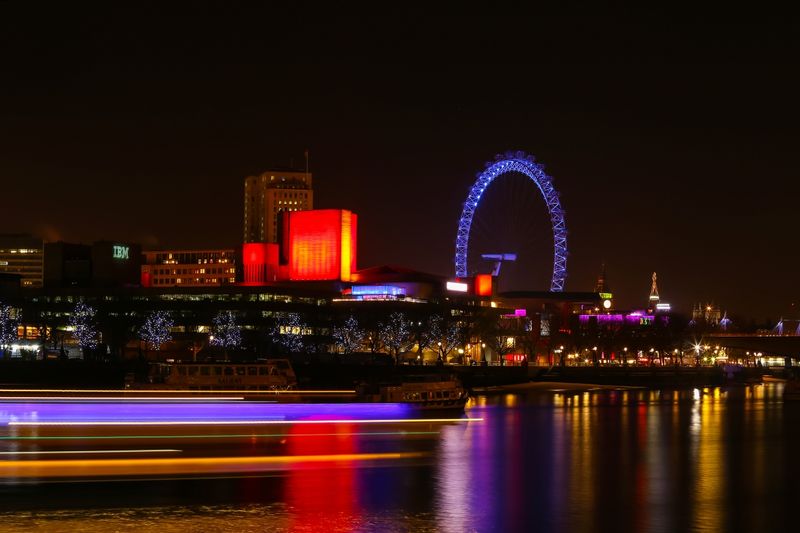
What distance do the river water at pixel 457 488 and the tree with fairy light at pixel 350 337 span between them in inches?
2716

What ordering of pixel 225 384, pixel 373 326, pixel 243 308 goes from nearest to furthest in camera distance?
pixel 225 384, pixel 373 326, pixel 243 308

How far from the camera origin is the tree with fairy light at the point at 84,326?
11038 centimetres

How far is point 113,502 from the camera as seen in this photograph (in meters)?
27.5

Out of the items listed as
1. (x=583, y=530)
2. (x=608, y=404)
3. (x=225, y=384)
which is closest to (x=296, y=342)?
(x=608, y=404)

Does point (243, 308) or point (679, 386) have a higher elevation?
point (243, 308)

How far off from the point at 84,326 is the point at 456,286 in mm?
66582

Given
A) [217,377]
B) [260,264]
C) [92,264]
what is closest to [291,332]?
[260,264]

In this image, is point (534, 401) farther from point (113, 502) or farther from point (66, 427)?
point (113, 502)

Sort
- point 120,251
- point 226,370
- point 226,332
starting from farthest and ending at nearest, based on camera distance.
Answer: point 120,251 < point 226,332 < point 226,370

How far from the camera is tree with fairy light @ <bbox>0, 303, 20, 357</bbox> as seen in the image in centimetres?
11025

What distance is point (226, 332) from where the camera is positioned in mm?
117375

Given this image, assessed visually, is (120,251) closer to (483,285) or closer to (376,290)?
(376,290)

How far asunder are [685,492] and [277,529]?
46.7ft

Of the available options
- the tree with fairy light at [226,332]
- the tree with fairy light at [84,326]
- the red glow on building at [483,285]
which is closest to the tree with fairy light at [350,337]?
the tree with fairy light at [226,332]
